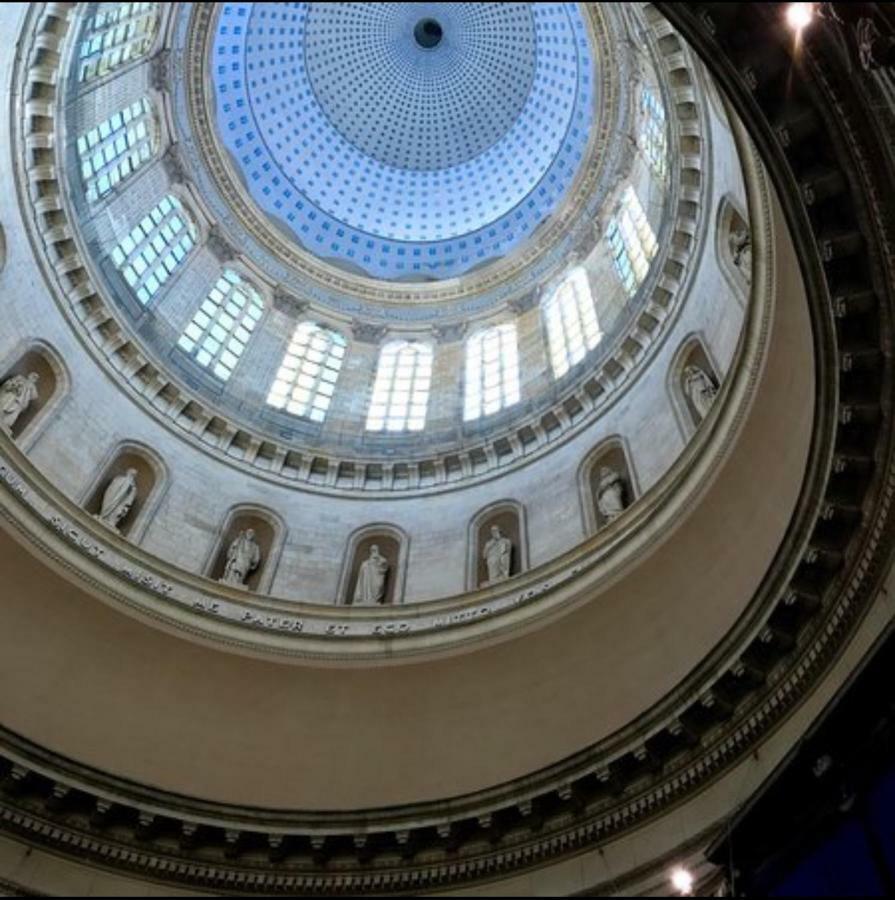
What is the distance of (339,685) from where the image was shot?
60.4ft

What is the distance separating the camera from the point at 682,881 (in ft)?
39.3

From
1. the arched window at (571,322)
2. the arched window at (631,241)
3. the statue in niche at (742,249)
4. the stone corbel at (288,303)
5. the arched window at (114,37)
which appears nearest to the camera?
the statue in niche at (742,249)

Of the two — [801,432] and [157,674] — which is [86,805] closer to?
[157,674]

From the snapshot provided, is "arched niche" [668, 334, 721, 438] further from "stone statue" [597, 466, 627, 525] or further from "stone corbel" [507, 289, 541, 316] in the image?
"stone corbel" [507, 289, 541, 316]

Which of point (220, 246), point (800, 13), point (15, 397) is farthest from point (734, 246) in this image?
point (220, 246)

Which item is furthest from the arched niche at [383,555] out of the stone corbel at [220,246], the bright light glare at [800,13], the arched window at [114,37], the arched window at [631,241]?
the bright light glare at [800,13]

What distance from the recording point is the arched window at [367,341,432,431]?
25.5 m

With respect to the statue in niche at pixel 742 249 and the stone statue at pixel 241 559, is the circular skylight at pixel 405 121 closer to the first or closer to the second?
the statue in niche at pixel 742 249

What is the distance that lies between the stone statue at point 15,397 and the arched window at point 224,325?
5.26 m

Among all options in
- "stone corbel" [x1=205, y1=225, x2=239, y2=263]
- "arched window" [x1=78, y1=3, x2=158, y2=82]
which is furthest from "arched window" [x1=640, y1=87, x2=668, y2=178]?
"arched window" [x1=78, y1=3, x2=158, y2=82]

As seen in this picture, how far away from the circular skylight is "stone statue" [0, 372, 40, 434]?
42.3ft

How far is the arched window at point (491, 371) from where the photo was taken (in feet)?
81.9

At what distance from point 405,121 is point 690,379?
2142 centimetres

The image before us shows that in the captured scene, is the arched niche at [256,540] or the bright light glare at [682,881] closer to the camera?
the bright light glare at [682,881]
